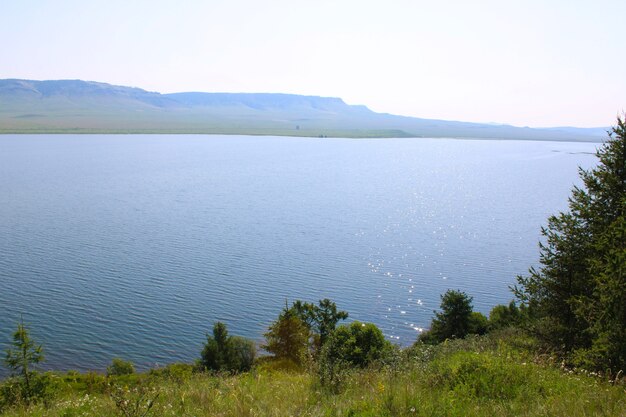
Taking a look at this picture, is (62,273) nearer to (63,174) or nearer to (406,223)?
(406,223)

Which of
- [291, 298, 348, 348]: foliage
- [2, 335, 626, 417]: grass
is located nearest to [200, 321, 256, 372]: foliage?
[291, 298, 348, 348]: foliage

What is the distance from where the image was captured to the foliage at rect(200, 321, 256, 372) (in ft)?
103

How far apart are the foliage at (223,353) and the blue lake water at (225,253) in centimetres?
434

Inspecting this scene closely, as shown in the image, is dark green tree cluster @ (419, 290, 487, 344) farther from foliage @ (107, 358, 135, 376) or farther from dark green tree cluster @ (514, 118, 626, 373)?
foliage @ (107, 358, 135, 376)

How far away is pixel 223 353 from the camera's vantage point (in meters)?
32.0

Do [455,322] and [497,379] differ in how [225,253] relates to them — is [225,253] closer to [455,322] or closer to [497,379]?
[455,322]

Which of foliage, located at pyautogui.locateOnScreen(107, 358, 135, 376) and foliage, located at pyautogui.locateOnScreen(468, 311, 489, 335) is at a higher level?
foliage, located at pyautogui.locateOnScreen(468, 311, 489, 335)

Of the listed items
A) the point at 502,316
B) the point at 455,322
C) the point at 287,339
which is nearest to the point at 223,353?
the point at 287,339

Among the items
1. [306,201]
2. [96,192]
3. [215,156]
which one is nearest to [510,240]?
[306,201]

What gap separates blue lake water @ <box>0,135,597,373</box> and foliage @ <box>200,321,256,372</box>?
4339 millimetres

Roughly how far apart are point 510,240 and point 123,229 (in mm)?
52243

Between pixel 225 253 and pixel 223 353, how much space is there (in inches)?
1047

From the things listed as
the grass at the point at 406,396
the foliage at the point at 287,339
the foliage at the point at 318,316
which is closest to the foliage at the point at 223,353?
the foliage at the point at 287,339

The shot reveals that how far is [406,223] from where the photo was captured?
7919 cm
